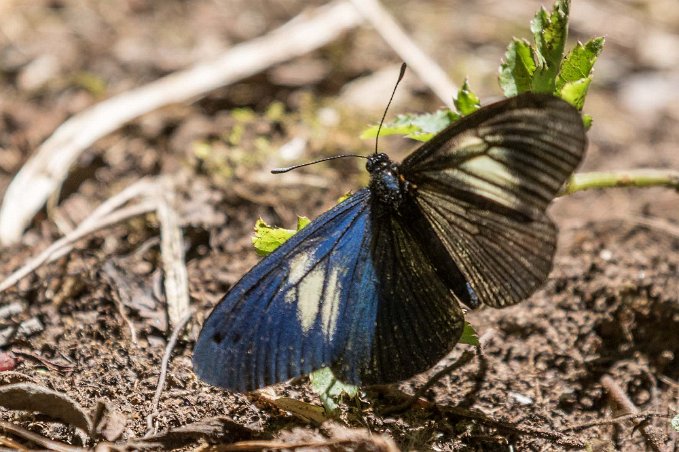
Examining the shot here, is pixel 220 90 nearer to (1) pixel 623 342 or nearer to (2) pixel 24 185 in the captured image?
(2) pixel 24 185

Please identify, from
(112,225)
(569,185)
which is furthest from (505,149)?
(112,225)

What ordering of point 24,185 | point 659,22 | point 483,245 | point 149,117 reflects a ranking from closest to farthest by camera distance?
1. point 483,245
2. point 24,185
3. point 149,117
4. point 659,22

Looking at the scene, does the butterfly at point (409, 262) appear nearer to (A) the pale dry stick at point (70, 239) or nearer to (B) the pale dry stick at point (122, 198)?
(A) the pale dry stick at point (70, 239)

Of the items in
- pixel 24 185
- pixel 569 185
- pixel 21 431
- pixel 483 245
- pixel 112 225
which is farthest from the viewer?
pixel 24 185

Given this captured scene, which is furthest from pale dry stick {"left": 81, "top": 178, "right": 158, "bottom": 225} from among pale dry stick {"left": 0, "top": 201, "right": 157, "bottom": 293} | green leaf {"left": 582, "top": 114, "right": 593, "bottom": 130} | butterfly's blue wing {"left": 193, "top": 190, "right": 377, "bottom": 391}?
green leaf {"left": 582, "top": 114, "right": 593, "bottom": 130}

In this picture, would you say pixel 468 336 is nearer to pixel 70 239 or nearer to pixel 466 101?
pixel 466 101

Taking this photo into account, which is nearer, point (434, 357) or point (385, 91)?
point (434, 357)

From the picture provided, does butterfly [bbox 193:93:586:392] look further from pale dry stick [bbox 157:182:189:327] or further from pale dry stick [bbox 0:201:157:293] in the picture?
pale dry stick [bbox 0:201:157:293]
